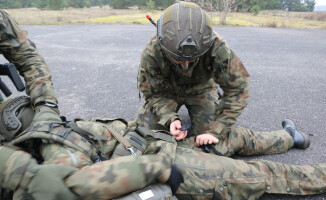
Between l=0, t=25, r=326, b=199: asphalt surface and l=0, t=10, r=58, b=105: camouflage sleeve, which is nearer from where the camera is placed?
l=0, t=10, r=58, b=105: camouflage sleeve

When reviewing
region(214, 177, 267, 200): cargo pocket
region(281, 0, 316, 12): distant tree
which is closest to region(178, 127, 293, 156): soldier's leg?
region(214, 177, 267, 200): cargo pocket

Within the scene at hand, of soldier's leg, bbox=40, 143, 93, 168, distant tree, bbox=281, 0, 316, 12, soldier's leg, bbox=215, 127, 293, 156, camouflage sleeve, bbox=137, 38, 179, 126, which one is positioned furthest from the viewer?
distant tree, bbox=281, 0, 316, 12

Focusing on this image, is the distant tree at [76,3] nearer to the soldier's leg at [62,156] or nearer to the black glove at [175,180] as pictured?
the soldier's leg at [62,156]

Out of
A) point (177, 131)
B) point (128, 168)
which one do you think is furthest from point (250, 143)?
point (128, 168)

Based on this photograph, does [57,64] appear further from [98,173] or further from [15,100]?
[98,173]

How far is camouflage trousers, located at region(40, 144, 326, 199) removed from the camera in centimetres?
142

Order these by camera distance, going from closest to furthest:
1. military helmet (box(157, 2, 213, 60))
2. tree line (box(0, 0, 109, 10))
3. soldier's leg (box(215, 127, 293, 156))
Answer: military helmet (box(157, 2, 213, 60)), soldier's leg (box(215, 127, 293, 156)), tree line (box(0, 0, 109, 10))

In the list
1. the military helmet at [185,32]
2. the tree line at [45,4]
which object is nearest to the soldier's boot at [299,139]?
the military helmet at [185,32]

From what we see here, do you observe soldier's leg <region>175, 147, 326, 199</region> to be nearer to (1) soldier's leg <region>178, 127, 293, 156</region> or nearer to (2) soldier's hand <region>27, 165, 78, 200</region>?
(1) soldier's leg <region>178, 127, 293, 156</region>

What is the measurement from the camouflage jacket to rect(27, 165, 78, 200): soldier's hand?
1.23 m

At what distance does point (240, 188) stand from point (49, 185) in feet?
3.91

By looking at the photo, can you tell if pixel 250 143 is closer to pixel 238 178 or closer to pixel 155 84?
pixel 238 178

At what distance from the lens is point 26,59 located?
2.63 m

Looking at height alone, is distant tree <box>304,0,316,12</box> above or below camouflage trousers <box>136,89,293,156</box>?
above
